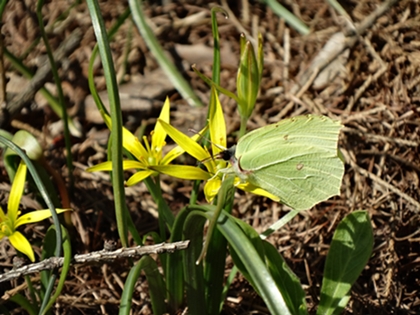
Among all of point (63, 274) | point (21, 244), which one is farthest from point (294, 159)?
point (21, 244)

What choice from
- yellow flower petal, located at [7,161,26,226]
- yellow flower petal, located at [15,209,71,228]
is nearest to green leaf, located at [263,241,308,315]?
yellow flower petal, located at [15,209,71,228]

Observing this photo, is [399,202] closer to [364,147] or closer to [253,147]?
[364,147]

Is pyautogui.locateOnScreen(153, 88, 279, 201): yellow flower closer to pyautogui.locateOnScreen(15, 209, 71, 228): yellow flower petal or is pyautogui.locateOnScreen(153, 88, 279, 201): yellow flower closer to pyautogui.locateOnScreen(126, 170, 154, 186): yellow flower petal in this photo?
pyautogui.locateOnScreen(126, 170, 154, 186): yellow flower petal

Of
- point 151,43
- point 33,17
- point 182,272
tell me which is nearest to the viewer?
point 182,272

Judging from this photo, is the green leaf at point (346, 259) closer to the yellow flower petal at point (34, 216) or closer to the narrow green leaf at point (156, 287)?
the narrow green leaf at point (156, 287)

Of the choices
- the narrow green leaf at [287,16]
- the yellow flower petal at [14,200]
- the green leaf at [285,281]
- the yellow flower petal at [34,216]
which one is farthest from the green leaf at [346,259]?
the narrow green leaf at [287,16]

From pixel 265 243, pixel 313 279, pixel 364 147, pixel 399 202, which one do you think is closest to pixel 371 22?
pixel 364 147
